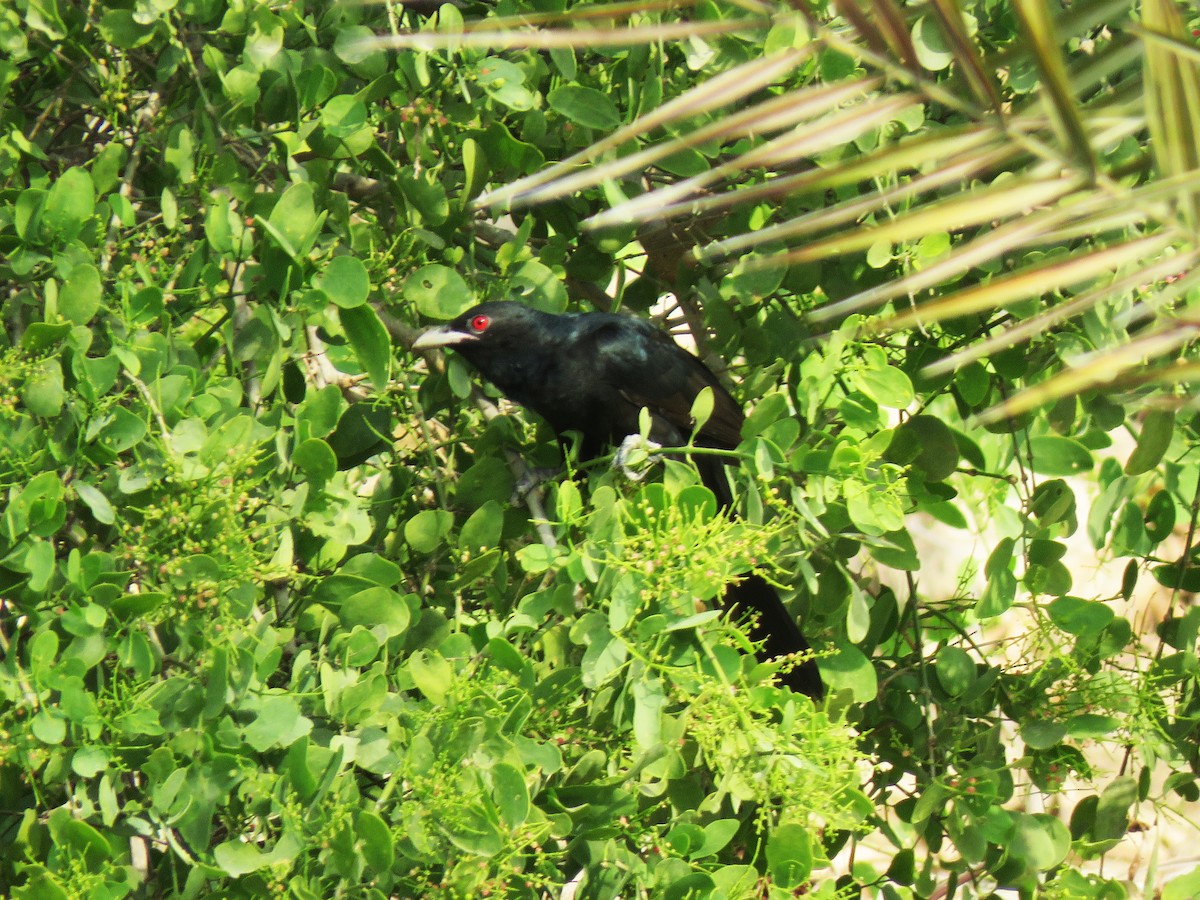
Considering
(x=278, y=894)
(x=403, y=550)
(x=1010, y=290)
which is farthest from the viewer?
(x=403, y=550)

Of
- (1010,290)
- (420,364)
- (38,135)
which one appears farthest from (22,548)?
(420,364)

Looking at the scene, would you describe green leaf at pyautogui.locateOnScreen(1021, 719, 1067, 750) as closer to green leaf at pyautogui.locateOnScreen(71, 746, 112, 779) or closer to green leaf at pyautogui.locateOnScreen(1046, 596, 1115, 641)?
green leaf at pyautogui.locateOnScreen(1046, 596, 1115, 641)

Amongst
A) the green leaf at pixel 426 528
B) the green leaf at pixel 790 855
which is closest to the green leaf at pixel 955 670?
the green leaf at pixel 790 855

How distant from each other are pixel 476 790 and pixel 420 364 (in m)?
2.30

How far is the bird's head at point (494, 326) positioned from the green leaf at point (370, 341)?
107cm

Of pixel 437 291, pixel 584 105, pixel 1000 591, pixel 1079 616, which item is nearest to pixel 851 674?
pixel 1000 591

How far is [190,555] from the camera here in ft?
6.73

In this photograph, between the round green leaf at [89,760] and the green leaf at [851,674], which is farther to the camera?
the green leaf at [851,674]

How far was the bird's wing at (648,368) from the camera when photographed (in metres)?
4.05

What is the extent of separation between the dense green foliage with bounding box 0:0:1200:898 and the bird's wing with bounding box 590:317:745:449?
2.32 ft

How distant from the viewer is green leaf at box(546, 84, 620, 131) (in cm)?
264

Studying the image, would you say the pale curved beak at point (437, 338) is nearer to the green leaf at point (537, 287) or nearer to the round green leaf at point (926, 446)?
the green leaf at point (537, 287)

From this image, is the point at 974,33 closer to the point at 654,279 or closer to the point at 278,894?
the point at 654,279

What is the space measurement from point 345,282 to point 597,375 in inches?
66.2
